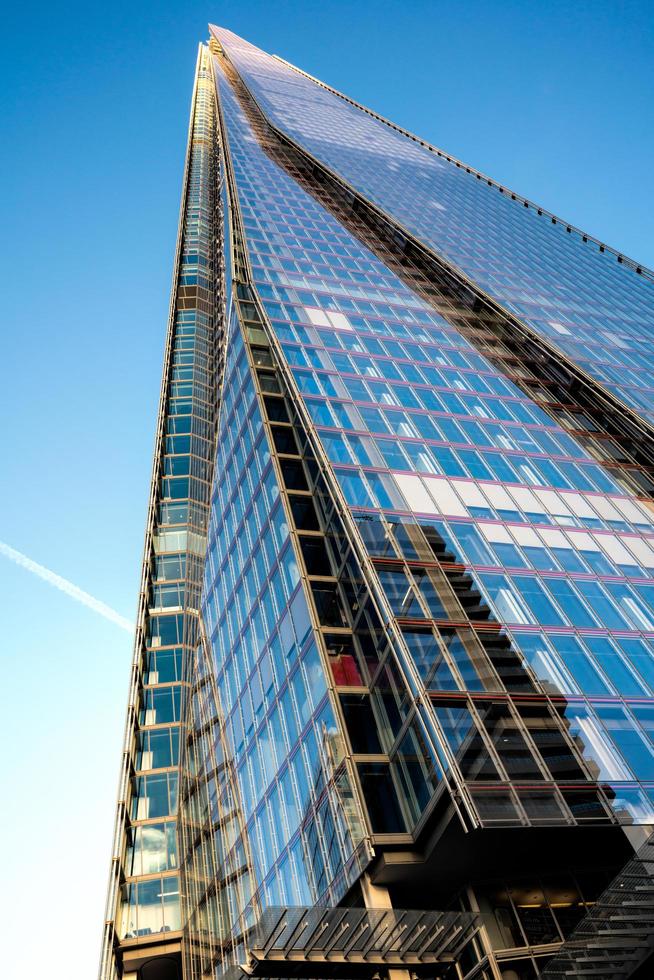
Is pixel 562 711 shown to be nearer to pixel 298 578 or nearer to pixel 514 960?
pixel 514 960

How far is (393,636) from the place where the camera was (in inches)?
993

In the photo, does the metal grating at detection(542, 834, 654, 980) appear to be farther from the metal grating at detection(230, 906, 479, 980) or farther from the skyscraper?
the metal grating at detection(230, 906, 479, 980)

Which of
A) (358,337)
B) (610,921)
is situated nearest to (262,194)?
(358,337)

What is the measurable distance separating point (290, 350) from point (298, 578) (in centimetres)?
1571

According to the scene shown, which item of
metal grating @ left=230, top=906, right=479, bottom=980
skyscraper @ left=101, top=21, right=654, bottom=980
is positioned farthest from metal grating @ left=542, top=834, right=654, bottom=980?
metal grating @ left=230, top=906, right=479, bottom=980

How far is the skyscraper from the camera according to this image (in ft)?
72.1

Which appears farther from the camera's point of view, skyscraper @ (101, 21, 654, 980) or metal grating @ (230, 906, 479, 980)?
skyscraper @ (101, 21, 654, 980)

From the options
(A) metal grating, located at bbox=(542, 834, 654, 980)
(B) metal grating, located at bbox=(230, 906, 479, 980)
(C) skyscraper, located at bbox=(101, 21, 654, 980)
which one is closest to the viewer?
(A) metal grating, located at bbox=(542, 834, 654, 980)

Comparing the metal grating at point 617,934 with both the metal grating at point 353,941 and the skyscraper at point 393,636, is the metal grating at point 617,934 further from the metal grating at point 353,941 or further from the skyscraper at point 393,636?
the metal grating at point 353,941

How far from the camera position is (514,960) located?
22016 millimetres

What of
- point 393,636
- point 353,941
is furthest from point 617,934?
point 393,636

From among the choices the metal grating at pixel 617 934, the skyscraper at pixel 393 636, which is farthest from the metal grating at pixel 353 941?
the metal grating at pixel 617 934

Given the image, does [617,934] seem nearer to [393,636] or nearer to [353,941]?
[353,941]

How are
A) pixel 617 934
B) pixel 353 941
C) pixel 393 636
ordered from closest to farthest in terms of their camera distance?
pixel 617 934 < pixel 353 941 < pixel 393 636
